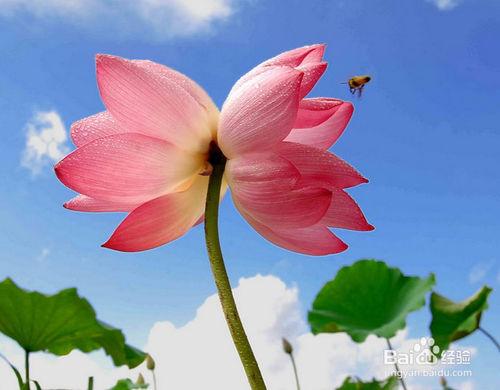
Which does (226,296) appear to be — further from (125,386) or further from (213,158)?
(125,386)

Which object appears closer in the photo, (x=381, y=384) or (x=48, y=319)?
(x=48, y=319)

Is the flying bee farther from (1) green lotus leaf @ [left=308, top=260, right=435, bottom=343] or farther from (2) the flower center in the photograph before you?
(2) the flower center

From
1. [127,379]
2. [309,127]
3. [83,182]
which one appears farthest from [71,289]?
[127,379]

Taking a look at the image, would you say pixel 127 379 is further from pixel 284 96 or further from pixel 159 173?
pixel 284 96

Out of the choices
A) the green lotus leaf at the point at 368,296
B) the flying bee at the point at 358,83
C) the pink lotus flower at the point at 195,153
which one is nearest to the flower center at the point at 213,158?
the pink lotus flower at the point at 195,153

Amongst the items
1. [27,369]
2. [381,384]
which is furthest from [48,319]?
[381,384]

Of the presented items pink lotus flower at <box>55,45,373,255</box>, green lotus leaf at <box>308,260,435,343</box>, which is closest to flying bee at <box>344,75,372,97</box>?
green lotus leaf at <box>308,260,435,343</box>
